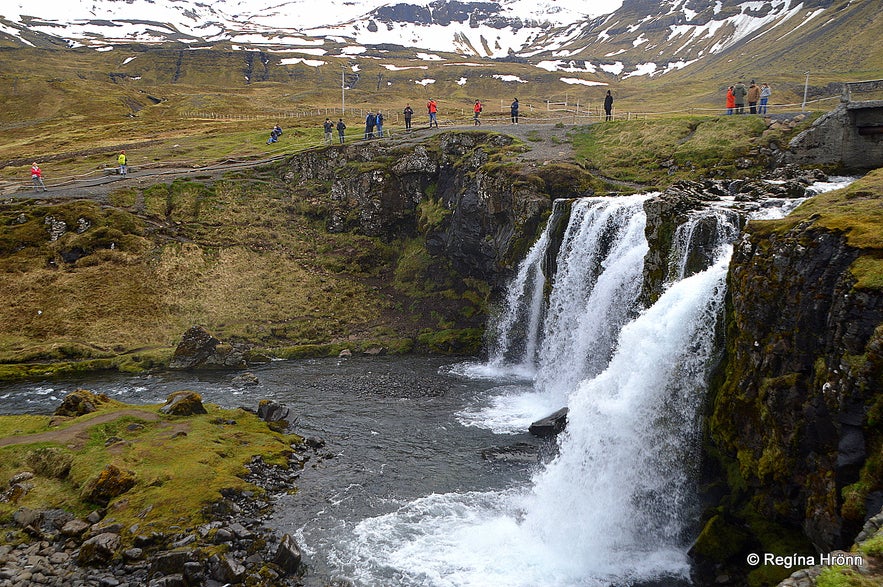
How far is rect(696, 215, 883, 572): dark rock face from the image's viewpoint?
13.3 meters

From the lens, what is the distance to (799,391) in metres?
15.7

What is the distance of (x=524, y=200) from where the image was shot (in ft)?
139

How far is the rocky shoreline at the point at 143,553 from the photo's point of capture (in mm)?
16547

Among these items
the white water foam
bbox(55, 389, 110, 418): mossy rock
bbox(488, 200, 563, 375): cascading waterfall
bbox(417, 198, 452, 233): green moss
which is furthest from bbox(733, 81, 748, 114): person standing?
bbox(55, 389, 110, 418): mossy rock

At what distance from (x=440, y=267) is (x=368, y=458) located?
27.8m

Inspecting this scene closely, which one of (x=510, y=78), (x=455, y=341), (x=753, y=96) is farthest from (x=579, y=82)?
(x=455, y=341)

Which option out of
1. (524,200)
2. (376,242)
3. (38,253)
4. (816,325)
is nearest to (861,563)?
(816,325)

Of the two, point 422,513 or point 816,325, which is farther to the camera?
point 422,513

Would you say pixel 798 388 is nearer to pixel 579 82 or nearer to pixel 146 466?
pixel 146 466

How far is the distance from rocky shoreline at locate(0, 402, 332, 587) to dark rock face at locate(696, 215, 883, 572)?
14.1 meters

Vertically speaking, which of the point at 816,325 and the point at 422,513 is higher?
the point at 816,325

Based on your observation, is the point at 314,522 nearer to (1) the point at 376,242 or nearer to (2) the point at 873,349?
(2) the point at 873,349

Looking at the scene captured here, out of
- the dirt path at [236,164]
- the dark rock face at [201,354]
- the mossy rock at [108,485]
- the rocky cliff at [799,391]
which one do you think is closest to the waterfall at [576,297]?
the rocky cliff at [799,391]

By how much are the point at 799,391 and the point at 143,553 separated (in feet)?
64.1
